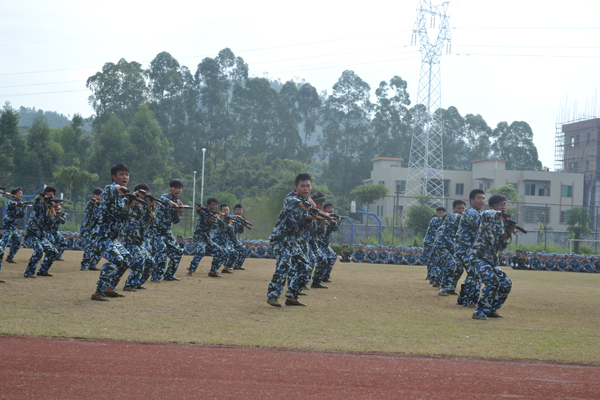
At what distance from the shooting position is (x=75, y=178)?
37062 mm

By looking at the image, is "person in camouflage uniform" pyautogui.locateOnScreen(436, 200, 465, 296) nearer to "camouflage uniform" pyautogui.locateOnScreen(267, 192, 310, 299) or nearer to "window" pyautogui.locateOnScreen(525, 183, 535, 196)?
"camouflage uniform" pyautogui.locateOnScreen(267, 192, 310, 299)

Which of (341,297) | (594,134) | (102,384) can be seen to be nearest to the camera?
(102,384)

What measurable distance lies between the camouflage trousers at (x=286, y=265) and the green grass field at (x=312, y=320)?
36cm

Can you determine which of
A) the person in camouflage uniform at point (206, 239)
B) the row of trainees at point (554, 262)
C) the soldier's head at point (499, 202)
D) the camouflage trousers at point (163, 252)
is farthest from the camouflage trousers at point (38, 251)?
the row of trainees at point (554, 262)

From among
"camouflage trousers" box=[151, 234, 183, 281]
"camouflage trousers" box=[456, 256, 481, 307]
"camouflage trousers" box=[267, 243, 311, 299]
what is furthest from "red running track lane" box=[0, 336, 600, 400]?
"camouflage trousers" box=[151, 234, 183, 281]

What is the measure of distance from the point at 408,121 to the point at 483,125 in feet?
47.2

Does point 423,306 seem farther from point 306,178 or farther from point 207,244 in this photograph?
point 207,244

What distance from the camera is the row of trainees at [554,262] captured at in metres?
23.7

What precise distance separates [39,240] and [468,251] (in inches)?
330

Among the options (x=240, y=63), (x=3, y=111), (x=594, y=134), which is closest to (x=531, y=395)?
(x=3, y=111)

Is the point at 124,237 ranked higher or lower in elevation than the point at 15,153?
lower

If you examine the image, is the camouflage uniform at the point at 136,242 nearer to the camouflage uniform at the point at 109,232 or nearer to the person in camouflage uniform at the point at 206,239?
the camouflage uniform at the point at 109,232

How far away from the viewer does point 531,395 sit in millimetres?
4531

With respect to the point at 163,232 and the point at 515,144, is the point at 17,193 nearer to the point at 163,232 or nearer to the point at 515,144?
the point at 163,232
